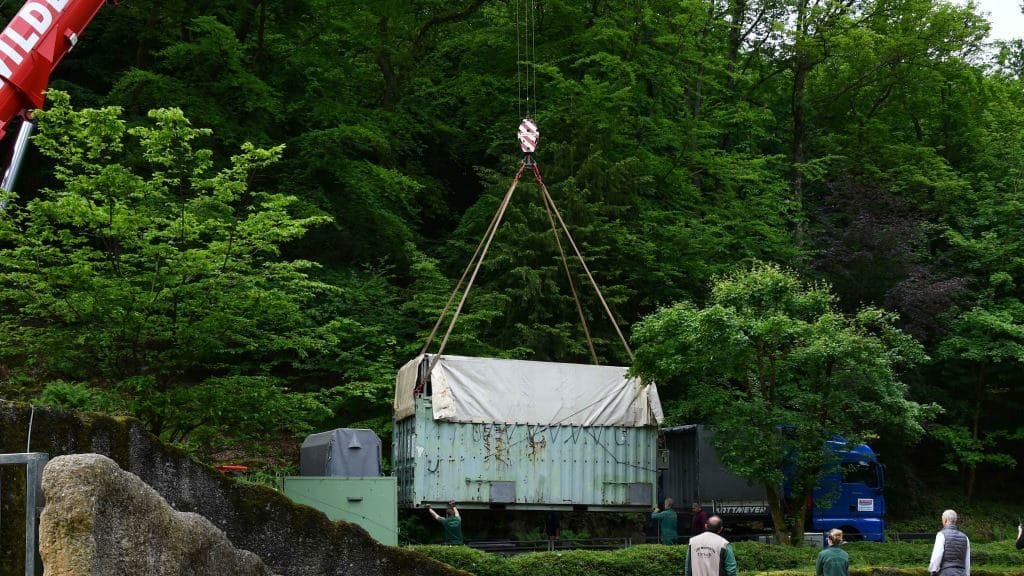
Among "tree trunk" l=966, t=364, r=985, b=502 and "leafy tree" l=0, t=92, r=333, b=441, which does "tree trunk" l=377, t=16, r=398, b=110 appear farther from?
"tree trunk" l=966, t=364, r=985, b=502

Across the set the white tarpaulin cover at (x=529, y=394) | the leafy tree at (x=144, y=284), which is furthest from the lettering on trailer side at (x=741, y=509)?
the leafy tree at (x=144, y=284)

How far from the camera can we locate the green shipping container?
18.0 m

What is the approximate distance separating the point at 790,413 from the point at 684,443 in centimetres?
386

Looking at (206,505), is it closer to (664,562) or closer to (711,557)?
(711,557)

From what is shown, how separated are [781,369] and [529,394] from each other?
539 centimetres

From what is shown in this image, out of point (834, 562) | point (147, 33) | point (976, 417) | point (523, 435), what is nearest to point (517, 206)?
point (523, 435)

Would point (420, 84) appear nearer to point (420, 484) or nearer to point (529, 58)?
point (529, 58)

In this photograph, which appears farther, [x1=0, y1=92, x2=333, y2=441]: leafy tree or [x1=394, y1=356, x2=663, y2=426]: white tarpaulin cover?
[x1=394, y1=356, x2=663, y2=426]: white tarpaulin cover

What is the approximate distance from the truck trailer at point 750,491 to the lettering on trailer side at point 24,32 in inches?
585

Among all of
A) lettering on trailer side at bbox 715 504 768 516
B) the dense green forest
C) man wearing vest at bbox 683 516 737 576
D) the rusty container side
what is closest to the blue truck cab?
lettering on trailer side at bbox 715 504 768 516

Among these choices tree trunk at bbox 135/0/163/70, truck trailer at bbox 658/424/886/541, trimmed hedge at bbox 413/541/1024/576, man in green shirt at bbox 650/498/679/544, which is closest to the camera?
trimmed hedge at bbox 413/541/1024/576

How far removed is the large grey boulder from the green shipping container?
10.8m

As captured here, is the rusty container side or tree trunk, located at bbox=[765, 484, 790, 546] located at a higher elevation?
the rusty container side

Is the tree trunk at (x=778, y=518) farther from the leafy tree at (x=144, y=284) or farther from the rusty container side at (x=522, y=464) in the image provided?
the leafy tree at (x=144, y=284)
